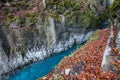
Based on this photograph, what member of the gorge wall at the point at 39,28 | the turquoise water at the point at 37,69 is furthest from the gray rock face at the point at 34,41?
the turquoise water at the point at 37,69

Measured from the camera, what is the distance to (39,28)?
21.9 metres

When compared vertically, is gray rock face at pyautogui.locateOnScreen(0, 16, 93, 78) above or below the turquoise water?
above

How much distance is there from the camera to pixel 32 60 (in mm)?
20953

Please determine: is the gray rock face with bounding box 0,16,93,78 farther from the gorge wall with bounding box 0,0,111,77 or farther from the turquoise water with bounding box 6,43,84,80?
the turquoise water with bounding box 6,43,84,80

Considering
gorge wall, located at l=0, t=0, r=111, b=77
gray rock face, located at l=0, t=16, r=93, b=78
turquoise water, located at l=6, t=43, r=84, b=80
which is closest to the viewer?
turquoise water, located at l=6, t=43, r=84, b=80

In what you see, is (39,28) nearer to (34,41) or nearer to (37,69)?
(34,41)

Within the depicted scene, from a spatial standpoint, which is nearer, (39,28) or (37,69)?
(37,69)

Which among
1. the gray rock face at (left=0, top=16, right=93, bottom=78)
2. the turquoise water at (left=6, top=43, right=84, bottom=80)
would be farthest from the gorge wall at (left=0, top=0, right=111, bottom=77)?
the turquoise water at (left=6, top=43, right=84, bottom=80)

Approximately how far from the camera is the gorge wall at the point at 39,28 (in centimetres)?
2016

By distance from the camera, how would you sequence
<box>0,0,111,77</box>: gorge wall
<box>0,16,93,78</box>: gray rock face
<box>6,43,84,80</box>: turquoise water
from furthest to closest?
<box>0,0,111,77</box>: gorge wall, <box>0,16,93,78</box>: gray rock face, <box>6,43,84,80</box>: turquoise water

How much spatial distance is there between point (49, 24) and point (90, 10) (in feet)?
20.7

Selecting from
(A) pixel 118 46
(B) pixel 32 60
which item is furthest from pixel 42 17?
(A) pixel 118 46

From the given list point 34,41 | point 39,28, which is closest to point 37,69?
point 34,41

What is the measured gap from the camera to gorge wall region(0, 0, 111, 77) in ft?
66.1
